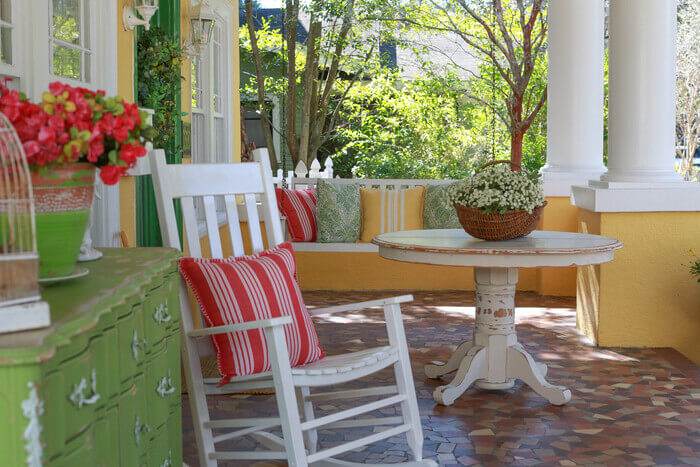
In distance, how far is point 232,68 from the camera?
7.00 meters

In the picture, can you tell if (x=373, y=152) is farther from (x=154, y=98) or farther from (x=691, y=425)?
(x=691, y=425)

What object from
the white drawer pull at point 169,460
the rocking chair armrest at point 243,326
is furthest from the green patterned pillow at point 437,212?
the white drawer pull at point 169,460

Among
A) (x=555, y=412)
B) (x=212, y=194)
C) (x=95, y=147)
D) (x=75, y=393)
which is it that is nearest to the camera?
(x=75, y=393)

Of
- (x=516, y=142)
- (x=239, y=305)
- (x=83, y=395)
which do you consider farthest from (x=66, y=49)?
(x=516, y=142)

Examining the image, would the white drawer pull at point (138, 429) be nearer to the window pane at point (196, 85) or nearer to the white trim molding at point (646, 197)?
the white trim molding at point (646, 197)

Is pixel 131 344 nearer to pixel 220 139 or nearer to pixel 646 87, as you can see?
pixel 646 87

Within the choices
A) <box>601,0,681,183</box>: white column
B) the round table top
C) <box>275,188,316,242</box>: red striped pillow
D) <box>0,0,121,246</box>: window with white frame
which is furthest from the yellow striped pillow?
<box>0,0,121,246</box>: window with white frame

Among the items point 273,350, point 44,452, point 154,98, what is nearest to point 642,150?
point 154,98

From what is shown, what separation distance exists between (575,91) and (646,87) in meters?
1.59

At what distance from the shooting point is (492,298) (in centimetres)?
366

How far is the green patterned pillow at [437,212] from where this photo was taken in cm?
648

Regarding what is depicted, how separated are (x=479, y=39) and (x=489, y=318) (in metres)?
8.92

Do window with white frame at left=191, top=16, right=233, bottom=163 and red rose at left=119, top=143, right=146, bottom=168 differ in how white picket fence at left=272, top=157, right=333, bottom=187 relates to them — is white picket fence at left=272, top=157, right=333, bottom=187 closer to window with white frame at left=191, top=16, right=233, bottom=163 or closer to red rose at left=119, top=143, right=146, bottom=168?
window with white frame at left=191, top=16, right=233, bottom=163

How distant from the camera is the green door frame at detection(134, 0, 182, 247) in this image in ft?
15.0
